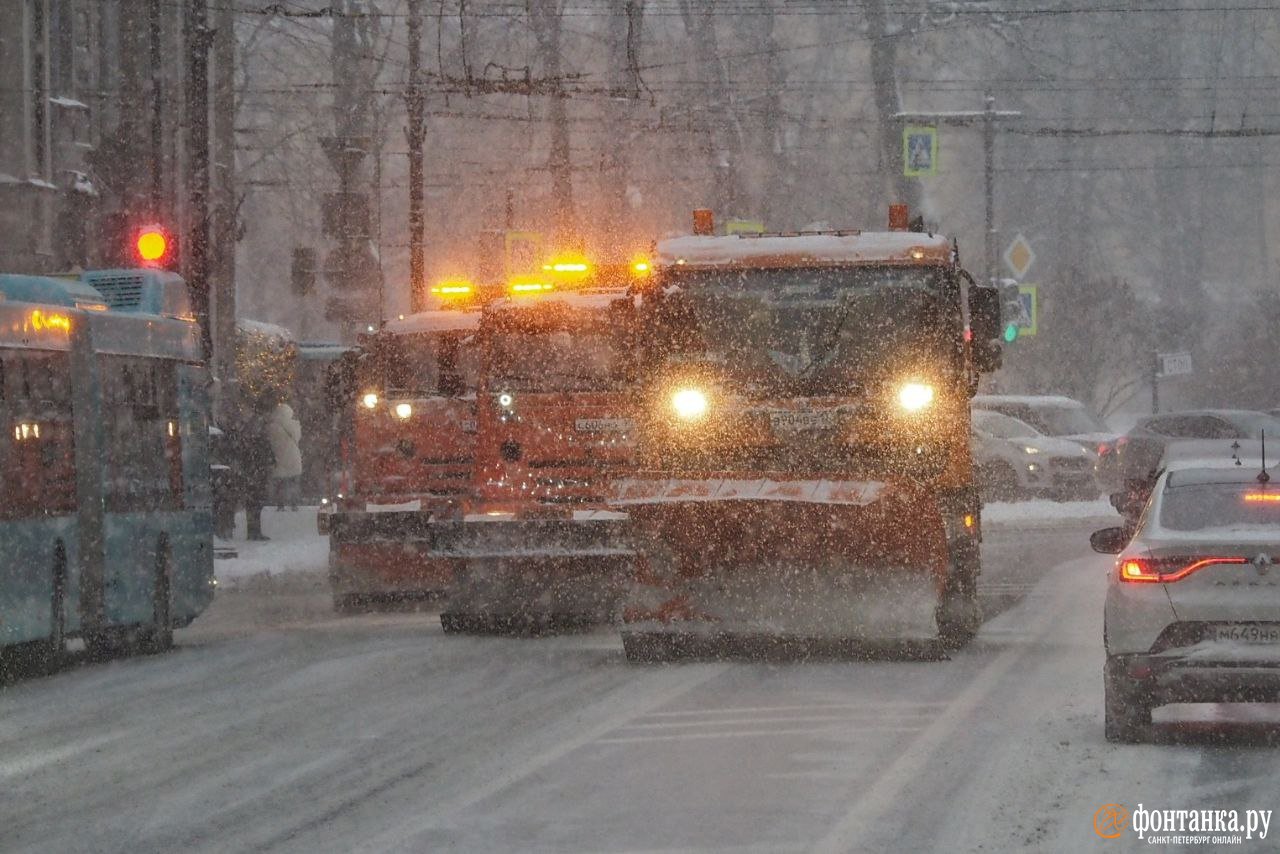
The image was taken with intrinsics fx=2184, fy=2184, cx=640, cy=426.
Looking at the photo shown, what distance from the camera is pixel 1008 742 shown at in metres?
10.7

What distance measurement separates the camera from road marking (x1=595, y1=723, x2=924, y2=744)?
10992 millimetres

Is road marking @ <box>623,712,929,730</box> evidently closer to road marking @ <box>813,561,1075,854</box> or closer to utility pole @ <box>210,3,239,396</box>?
road marking @ <box>813,561,1075,854</box>

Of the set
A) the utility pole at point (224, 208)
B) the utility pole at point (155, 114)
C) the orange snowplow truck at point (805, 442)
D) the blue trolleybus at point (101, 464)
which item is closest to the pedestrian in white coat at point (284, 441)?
the utility pole at point (224, 208)

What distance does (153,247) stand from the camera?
21.9 metres

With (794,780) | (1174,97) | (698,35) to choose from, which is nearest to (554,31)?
(698,35)

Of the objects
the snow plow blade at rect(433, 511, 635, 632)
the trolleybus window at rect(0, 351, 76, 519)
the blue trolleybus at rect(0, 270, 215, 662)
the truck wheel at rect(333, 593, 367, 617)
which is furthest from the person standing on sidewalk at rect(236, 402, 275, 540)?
the trolleybus window at rect(0, 351, 76, 519)

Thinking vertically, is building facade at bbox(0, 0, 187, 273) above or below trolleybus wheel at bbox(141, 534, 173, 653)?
above

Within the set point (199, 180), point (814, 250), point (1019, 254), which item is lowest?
point (814, 250)

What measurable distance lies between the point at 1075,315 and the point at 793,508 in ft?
121

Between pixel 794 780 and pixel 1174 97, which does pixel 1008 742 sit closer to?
pixel 794 780

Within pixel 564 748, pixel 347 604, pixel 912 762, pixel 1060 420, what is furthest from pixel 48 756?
pixel 1060 420

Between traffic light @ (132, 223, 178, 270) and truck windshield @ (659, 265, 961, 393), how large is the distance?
8144 millimetres

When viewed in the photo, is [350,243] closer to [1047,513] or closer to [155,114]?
[155,114]

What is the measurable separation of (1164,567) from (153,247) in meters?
13.7
